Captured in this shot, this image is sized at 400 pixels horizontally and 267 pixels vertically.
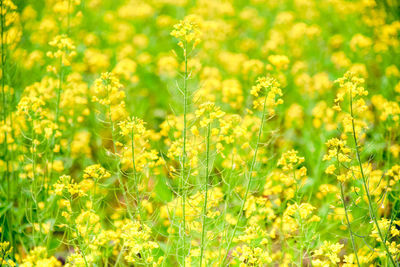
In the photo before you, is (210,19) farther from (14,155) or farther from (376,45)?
(14,155)

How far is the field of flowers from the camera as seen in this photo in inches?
115

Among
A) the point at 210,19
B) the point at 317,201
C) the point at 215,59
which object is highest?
the point at 210,19

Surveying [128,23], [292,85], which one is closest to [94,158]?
[292,85]

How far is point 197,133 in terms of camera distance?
338 centimetres

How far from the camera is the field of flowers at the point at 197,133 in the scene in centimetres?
291

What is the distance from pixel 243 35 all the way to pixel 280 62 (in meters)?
3.42

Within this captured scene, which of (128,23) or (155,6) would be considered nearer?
(128,23)

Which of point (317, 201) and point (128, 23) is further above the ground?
point (128, 23)

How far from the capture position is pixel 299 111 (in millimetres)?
5320

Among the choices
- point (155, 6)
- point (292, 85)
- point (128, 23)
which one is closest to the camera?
point (292, 85)

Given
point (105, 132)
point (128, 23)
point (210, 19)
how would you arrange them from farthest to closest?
point (128, 23)
point (210, 19)
point (105, 132)

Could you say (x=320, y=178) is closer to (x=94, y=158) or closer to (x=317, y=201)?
(x=317, y=201)

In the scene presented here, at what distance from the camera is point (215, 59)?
6414 millimetres

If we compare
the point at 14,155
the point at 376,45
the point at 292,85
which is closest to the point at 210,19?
the point at 292,85
